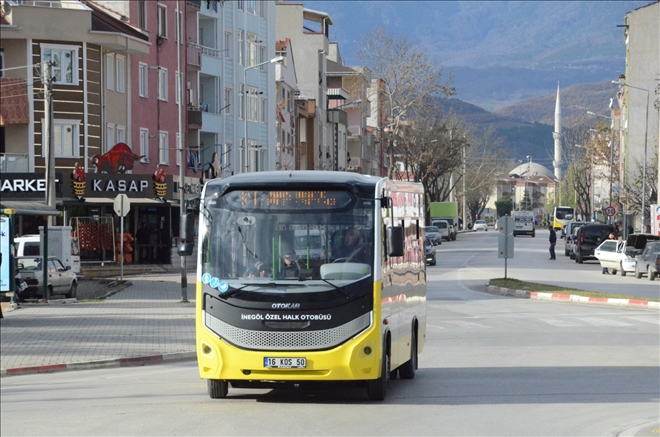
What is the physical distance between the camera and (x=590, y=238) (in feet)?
212

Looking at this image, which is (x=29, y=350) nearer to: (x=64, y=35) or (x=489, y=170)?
(x=64, y=35)

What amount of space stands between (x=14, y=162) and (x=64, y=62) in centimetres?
478

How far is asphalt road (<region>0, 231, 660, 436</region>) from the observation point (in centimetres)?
1166

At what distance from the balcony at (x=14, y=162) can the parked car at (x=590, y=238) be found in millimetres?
30521

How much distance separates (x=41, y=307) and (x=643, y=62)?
8085cm

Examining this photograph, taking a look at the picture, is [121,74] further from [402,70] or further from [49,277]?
[402,70]

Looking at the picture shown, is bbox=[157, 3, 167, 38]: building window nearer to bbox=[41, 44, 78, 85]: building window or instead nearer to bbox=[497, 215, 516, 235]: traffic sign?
bbox=[41, 44, 78, 85]: building window

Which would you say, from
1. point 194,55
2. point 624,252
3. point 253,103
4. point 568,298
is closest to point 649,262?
point 624,252

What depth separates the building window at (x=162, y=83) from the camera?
59000mm

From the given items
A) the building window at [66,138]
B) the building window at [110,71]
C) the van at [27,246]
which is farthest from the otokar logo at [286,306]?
the building window at [110,71]

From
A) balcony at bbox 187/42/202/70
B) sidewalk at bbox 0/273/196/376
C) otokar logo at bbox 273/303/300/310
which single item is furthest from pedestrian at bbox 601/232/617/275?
otokar logo at bbox 273/303/300/310

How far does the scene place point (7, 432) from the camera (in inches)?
450

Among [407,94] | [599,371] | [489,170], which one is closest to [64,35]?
[599,371]

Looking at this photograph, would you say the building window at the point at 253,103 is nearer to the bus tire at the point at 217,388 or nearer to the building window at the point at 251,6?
the building window at the point at 251,6
